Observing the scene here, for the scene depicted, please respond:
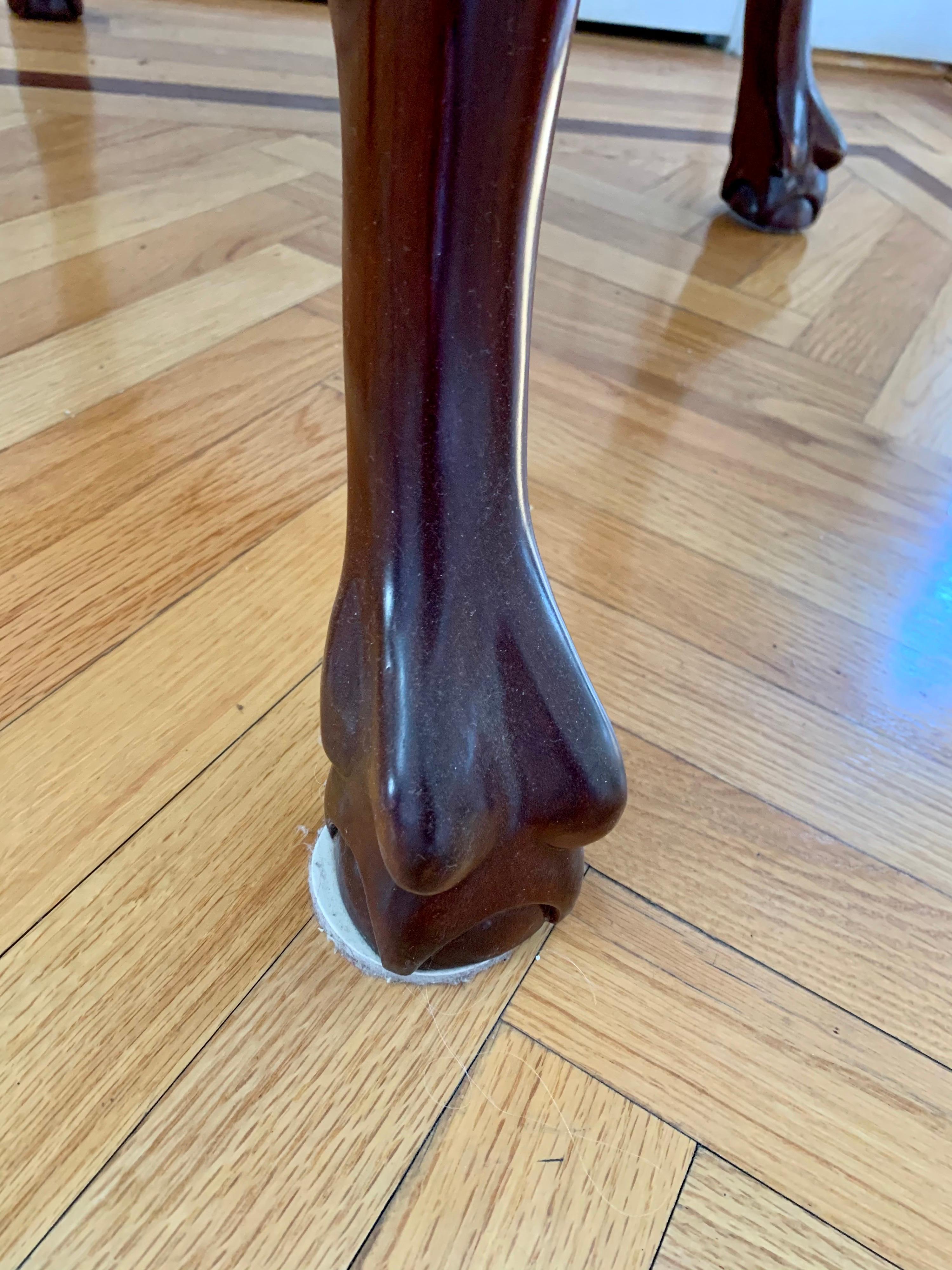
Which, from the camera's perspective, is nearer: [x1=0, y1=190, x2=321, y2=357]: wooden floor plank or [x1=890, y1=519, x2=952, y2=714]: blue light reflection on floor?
[x1=890, y1=519, x2=952, y2=714]: blue light reflection on floor

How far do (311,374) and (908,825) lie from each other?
0.34 meters

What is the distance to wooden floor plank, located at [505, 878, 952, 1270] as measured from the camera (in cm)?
23

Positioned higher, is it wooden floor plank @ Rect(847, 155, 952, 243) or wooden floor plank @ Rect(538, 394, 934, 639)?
wooden floor plank @ Rect(847, 155, 952, 243)

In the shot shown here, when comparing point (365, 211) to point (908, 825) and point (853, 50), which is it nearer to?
point (908, 825)

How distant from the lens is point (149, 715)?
1.04 ft

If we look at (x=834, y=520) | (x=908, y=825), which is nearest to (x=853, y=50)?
(x=834, y=520)

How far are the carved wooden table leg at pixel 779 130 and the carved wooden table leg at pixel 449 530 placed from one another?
0.55 meters

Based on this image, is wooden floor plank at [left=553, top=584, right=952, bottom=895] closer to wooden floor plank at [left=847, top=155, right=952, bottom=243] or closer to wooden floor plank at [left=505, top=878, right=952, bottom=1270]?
wooden floor plank at [left=505, top=878, right=952, bottom=1270]

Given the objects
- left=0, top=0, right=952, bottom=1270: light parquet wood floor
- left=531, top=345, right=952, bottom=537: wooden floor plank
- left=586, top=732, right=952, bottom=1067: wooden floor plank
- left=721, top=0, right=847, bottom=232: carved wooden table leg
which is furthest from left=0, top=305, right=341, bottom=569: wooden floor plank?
left=721, top=0, right=847, bottom=232: carved wooden table leg

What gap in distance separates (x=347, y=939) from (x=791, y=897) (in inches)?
5.1

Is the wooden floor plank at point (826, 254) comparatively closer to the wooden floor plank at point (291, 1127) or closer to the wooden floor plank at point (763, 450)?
the wooden floor plank at point (763, 450)

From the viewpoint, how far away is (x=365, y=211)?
0.19 m

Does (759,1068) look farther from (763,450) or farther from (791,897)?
(763,450)

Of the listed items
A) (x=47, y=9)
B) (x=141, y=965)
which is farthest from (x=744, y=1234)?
(x=47, y=9)
